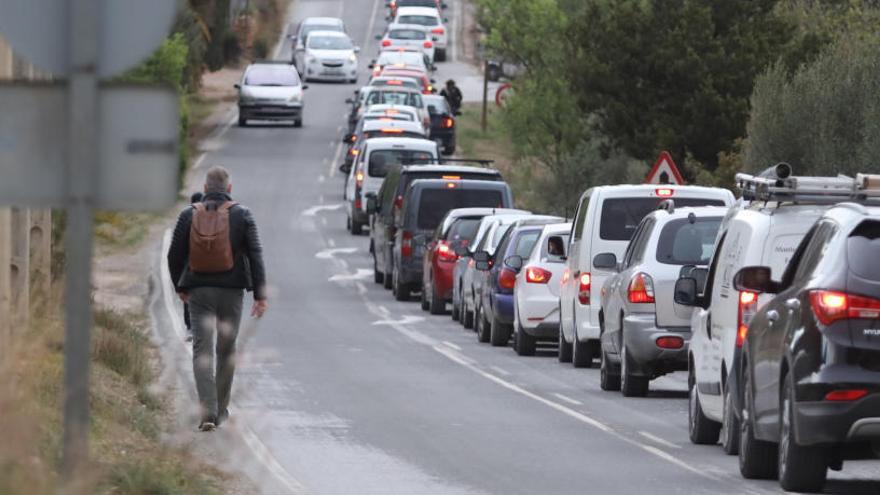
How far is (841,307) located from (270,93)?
5769cm

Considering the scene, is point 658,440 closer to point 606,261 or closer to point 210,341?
point 210,341

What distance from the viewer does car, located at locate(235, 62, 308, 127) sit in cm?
6831

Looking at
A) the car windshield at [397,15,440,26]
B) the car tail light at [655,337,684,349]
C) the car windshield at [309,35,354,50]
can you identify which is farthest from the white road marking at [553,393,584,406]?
the car windshield at [397,15,440,26]

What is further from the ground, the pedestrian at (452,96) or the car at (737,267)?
the car at (737,267)

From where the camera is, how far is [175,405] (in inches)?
715

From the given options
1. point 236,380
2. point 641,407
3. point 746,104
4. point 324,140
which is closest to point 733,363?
point 641,407

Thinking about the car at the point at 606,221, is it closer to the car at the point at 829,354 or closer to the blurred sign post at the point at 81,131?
the car at the point at 829,354

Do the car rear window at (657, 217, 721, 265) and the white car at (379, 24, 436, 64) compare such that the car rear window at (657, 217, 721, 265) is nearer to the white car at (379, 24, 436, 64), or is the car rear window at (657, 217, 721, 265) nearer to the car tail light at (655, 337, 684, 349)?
the car tail light at (655, 337, 684, 349)

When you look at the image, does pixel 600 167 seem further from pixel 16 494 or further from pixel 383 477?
pixel 16 494

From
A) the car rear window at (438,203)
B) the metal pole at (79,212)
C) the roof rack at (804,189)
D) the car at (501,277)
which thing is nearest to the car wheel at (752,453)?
the roof rack at (804,189)

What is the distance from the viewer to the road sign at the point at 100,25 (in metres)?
7.43

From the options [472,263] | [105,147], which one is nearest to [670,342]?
[472,263]

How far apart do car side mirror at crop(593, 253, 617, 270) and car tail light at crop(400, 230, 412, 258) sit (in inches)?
552

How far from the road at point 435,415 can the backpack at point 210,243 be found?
481 mm
